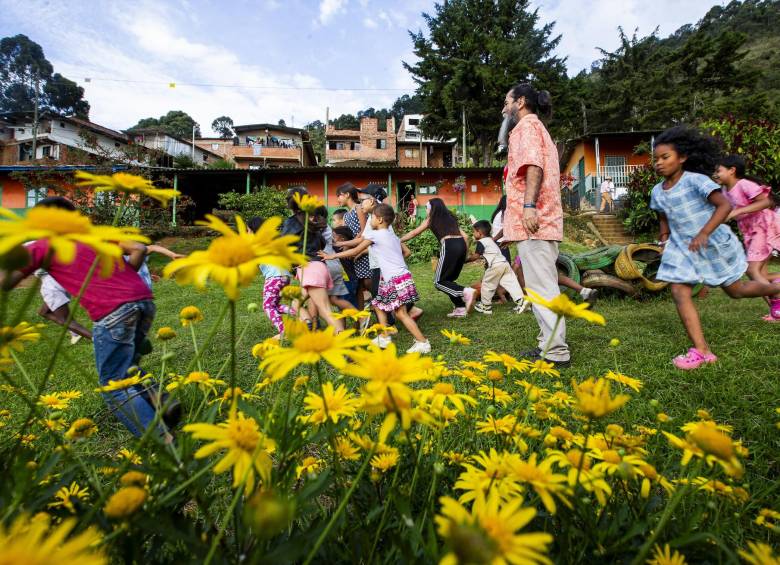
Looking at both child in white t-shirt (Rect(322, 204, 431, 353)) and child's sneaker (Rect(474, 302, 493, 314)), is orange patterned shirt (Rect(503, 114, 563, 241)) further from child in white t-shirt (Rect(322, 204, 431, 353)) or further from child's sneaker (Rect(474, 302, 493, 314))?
child's sneaker (Rect(474, 302, 493, 314))

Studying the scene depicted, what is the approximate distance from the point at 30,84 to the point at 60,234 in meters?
71.7

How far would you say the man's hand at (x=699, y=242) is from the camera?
2518 millimetres

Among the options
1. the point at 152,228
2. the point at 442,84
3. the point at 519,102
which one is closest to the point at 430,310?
the point at 519,102

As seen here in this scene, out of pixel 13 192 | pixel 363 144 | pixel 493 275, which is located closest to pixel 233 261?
pixel 493 275

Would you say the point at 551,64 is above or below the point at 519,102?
above

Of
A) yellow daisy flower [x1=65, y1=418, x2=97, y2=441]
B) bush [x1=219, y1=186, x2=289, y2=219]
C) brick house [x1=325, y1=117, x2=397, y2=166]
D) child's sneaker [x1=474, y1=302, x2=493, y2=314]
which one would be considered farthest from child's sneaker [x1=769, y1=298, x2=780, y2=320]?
brick house [x1=325, y1=117, x2=397, y2=166]

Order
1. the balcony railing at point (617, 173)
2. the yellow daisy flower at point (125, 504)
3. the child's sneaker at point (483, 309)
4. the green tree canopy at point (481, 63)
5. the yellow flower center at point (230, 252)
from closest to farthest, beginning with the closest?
1. the yellow daisy flower at point (125, 504)
2. the yellow flower center at point (230, 252)
3. the child's sneaker at point (483, 309)
4. the balcony railing at point (617, 173)
5. the green tree canopy at point (481, 63)

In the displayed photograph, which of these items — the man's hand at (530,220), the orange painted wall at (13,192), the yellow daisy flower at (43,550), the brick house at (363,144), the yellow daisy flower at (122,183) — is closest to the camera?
the yellow daisy flower at (43,550)

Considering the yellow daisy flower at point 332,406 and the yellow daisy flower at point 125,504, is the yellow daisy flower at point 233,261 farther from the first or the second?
the yellow daisy flower at point 332,406

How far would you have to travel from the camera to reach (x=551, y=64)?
24.8 m

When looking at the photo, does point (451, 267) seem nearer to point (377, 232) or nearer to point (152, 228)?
point (377, 232)

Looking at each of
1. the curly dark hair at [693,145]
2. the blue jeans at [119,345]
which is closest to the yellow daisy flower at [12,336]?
the blue jeans at [119,345]

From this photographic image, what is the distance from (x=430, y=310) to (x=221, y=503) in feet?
13.3

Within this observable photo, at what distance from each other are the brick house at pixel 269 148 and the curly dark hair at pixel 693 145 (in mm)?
30446
